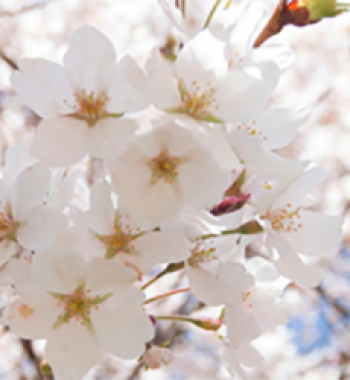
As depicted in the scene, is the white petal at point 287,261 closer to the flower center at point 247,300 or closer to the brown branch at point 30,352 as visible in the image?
the flower center at point 247,300

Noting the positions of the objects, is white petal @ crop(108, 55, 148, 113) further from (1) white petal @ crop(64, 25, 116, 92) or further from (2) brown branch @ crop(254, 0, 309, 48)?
(2) brown branch @ crop(254, 0, 309, 48)

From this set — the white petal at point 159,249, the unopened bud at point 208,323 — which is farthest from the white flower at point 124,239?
the unopened bud at point 208,323

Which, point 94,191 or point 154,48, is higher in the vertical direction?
point 154,48

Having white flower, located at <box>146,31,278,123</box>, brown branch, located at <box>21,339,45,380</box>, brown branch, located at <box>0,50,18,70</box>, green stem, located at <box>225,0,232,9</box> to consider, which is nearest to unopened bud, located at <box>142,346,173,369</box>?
white flower, located at <box>146,31,278,123</box>

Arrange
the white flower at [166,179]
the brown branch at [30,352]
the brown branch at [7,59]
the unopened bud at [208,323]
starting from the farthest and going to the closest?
1. the brown branch at [7,59]
2. the brown branch at [30,352]
3. the unopened bud at [208,323]
4. the white flower at [166,179]

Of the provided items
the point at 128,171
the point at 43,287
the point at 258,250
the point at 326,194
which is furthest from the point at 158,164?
the point at 326,194

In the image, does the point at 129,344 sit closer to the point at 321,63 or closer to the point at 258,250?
the point at 258,250
